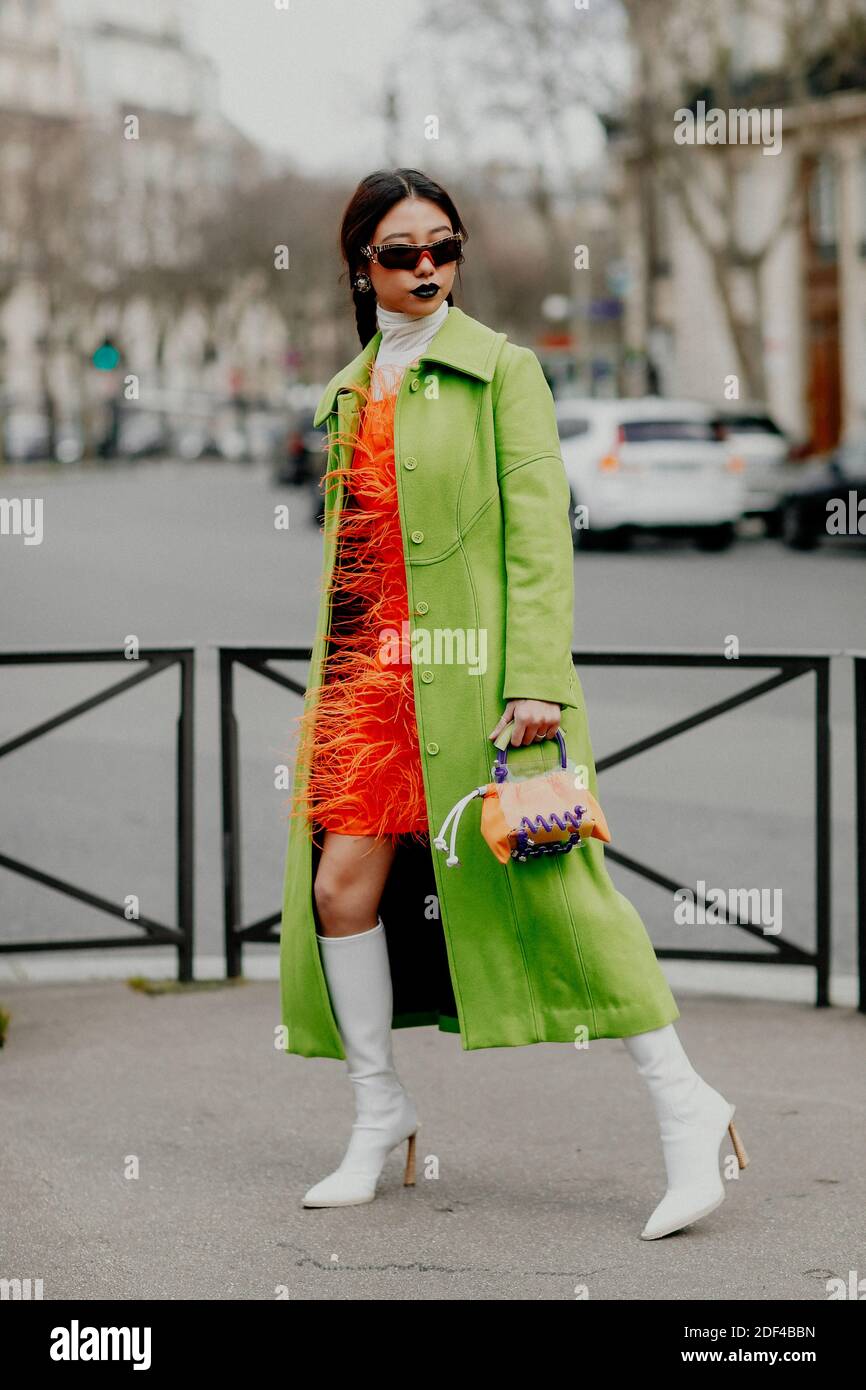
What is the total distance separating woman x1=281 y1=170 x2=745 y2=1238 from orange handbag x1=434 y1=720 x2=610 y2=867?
0.04 meters

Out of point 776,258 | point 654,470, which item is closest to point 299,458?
point 776,258

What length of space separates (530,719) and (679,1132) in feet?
2.71

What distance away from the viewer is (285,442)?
4366 centimetres

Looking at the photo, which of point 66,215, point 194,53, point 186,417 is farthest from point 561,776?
point 194,53

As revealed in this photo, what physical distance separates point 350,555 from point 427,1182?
1.30 m

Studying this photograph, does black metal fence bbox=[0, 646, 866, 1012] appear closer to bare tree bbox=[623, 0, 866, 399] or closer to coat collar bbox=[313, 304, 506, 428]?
coat collar bbox=[313, 304, 506, 428]

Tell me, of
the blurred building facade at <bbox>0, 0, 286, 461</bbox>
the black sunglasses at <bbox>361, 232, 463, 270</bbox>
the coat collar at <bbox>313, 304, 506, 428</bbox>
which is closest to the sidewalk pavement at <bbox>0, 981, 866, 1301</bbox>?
the coat collar at <bbox>313, 304, 506, 428</bbox>

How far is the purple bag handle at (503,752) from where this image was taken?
3.77 m

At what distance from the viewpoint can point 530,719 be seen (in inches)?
147

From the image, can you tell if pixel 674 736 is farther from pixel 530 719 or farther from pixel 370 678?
pixel 530 719

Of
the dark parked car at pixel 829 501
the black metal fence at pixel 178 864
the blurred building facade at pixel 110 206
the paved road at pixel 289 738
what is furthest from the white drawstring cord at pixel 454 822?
the blurred building facade at pixel 110 206

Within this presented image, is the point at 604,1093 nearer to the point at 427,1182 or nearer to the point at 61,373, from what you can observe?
the point at 427,1182

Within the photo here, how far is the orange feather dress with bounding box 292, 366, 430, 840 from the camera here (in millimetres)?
3922

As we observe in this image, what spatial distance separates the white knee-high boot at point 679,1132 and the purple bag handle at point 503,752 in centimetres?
53
